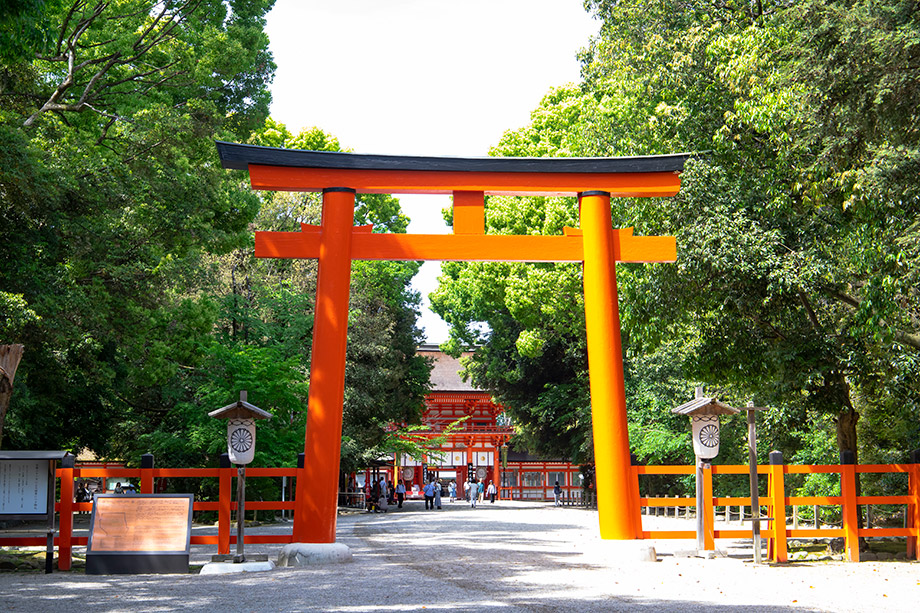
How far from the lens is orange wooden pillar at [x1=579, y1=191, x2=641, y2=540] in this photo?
38.0 feet

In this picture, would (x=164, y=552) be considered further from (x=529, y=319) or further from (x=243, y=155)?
(x=529, y=319)

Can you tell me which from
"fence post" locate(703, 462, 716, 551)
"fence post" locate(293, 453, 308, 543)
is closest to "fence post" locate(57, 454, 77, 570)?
"fence post" locate(293, 453, 308, 543)

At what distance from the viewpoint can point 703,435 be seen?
11.9 meters

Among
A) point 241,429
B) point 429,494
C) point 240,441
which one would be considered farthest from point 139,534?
point 429,494

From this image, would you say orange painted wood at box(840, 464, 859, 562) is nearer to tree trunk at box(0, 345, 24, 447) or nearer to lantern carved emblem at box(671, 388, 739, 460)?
lantern carved emblem at box(671, 388, 739, 460)

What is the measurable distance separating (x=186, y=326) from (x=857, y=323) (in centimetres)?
1334

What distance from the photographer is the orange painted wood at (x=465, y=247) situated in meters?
12.1

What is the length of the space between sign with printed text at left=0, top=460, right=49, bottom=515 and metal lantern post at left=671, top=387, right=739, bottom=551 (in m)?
9.52

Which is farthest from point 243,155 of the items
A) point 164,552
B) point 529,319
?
point 529,319

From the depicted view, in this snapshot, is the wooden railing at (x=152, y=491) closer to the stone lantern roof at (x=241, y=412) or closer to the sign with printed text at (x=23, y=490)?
the stone lantern roof at (x=241, y=412)

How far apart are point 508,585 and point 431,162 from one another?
238 inches

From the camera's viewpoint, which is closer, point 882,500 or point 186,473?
point 186,473

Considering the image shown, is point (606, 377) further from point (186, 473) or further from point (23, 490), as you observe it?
point (23, 490)

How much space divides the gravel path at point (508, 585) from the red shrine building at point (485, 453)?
1161 inches
